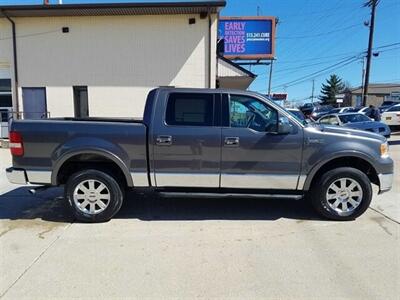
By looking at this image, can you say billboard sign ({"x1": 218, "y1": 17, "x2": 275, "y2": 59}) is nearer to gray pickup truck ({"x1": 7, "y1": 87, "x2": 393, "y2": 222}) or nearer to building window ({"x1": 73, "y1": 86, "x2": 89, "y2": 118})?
building window ({"x1": 73, "y1": 86, "x2": 89, "y2": 118})

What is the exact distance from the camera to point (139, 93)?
15.3 meters

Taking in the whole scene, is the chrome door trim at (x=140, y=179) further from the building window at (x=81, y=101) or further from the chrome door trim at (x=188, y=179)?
the building window at (x=81, y=101)

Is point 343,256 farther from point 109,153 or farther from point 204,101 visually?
point 109,153

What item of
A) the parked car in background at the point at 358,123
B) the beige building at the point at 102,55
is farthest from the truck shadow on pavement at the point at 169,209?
the parked car in background at the point at 358,123

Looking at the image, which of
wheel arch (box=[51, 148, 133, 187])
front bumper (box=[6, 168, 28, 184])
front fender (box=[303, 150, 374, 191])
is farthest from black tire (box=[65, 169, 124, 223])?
front fender (box=[303, 150, 374, 191])

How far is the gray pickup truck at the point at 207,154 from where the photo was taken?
17.1 ft

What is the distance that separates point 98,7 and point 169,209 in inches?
437

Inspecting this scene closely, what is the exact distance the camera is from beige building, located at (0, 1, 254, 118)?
48.7ft

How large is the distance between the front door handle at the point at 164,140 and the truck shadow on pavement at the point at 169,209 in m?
1.19

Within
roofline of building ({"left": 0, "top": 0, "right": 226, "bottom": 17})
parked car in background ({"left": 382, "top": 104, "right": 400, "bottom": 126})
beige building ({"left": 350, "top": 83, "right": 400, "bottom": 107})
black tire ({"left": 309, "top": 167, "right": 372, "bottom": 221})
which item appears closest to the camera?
black tire ({"left": 309, "top": 167, "right": 372, "bottom": 221})

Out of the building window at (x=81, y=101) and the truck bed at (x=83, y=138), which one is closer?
the truck bed at (x=83, y=138)

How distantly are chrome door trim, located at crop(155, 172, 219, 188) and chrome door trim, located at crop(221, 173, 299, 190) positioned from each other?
0.15 metres

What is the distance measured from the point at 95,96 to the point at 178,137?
11098 millimetres

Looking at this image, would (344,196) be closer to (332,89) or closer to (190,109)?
(190,109)
